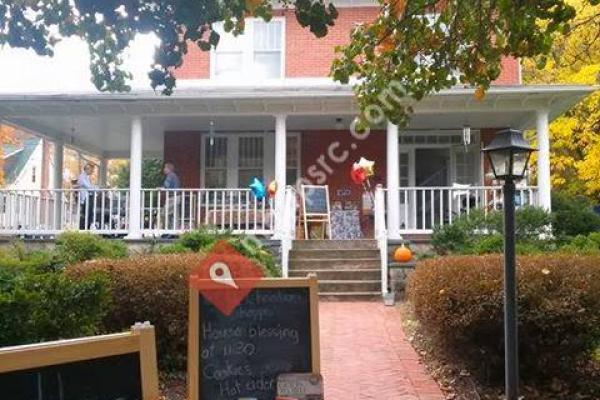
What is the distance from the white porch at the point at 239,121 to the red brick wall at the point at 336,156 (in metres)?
1.07

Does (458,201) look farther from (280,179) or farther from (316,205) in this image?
(280,179)

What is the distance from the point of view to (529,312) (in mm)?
5910

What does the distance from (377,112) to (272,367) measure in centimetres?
362

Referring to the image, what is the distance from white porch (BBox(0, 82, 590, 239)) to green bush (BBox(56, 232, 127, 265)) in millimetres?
1850

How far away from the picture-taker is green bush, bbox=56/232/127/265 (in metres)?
10.8

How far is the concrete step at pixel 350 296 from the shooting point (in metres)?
11.4

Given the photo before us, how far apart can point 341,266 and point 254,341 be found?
8111mm

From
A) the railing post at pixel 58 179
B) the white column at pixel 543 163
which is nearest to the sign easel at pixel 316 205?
the white column at pixel 543 163

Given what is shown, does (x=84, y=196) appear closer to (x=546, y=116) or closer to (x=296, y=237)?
(x=296, y=237)

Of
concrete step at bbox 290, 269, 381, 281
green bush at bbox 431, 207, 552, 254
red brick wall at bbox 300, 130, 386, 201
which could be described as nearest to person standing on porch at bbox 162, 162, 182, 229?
red brick wall at bbox 300, 130, 386, 201

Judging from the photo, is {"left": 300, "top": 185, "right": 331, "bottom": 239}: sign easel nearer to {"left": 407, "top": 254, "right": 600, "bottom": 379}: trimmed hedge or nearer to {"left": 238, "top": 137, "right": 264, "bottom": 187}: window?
{"left": 238, "top": 137, "right": 264, "bottom": 187}: window

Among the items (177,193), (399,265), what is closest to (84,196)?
(177,193)

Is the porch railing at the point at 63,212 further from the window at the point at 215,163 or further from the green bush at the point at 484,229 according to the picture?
the green bush at the point at 484,229

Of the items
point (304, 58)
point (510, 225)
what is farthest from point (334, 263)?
point (510, 225)
